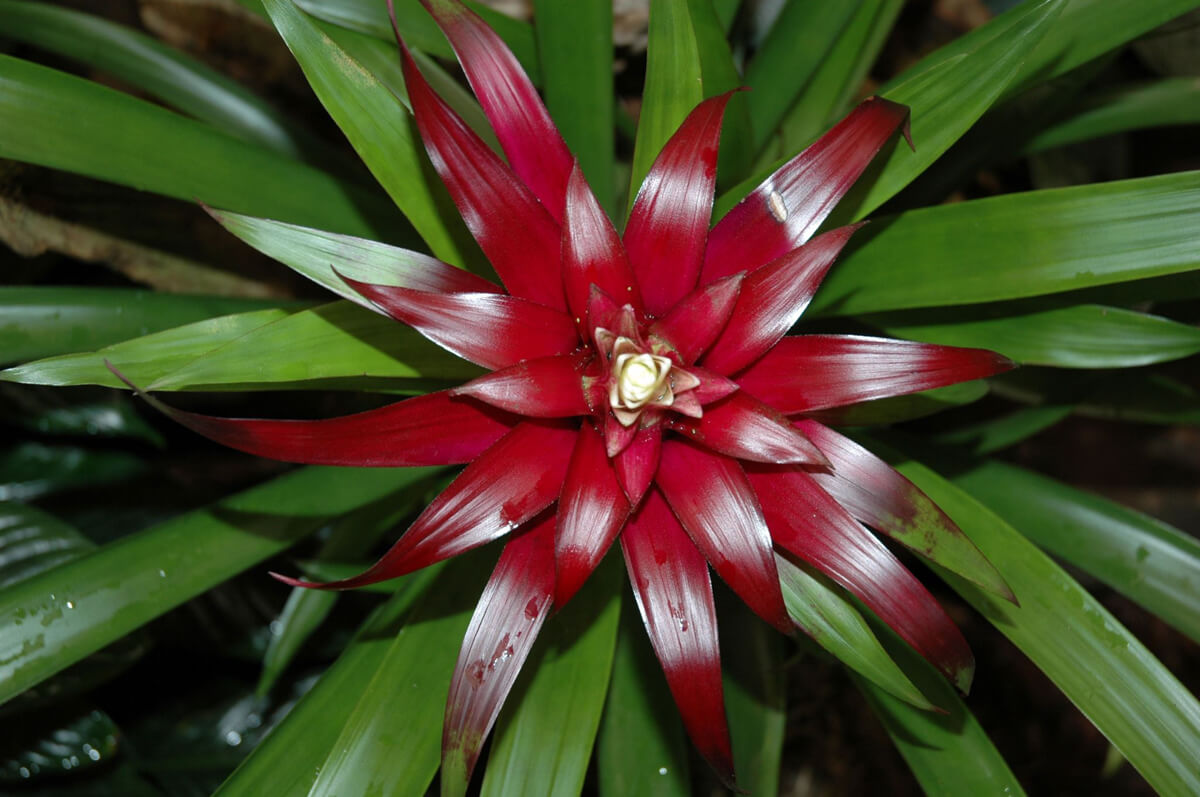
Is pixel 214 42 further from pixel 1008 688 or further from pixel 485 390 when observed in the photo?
pixel 1008 688

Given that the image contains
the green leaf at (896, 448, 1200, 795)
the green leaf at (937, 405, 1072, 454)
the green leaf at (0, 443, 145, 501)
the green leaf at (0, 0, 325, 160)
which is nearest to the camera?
the green leaf at (896, 448, 1200, 795)

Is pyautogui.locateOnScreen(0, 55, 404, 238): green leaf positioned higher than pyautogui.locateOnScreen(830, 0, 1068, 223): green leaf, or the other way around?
pyautogui.locateOnScreen(0, 55, 404, 238): green leaf

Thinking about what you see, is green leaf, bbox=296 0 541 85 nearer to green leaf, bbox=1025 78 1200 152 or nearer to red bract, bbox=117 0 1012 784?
red bract, bbox=117 0 1012 784

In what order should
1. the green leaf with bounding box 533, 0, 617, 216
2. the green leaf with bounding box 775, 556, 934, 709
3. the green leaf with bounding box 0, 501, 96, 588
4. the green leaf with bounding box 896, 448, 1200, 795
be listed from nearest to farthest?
the green leaf with bounding box 775, 556, 934, 709, the green leaf with bounding box 896, 448, 1200, 795, the green leaf with bounding box 533, 0, 617, 216, the green leaf with bounding box 0, 501, 96, 588

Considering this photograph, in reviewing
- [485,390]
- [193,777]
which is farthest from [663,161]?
[193,777]

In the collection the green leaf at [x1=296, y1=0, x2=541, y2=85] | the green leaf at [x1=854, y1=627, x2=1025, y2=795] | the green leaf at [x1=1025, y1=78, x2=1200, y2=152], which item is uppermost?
the green leaf at [x1=296, y1=0, x2=541, y2=85]

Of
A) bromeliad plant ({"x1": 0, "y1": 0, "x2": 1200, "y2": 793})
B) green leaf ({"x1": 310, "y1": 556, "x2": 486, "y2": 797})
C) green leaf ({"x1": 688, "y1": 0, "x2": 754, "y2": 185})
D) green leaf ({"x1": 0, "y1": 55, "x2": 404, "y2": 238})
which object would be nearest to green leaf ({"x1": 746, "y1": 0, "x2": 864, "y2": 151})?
bromeliad plant ({"x1": 0, "y1": 0, "x2": 1200, "y2": 793})
